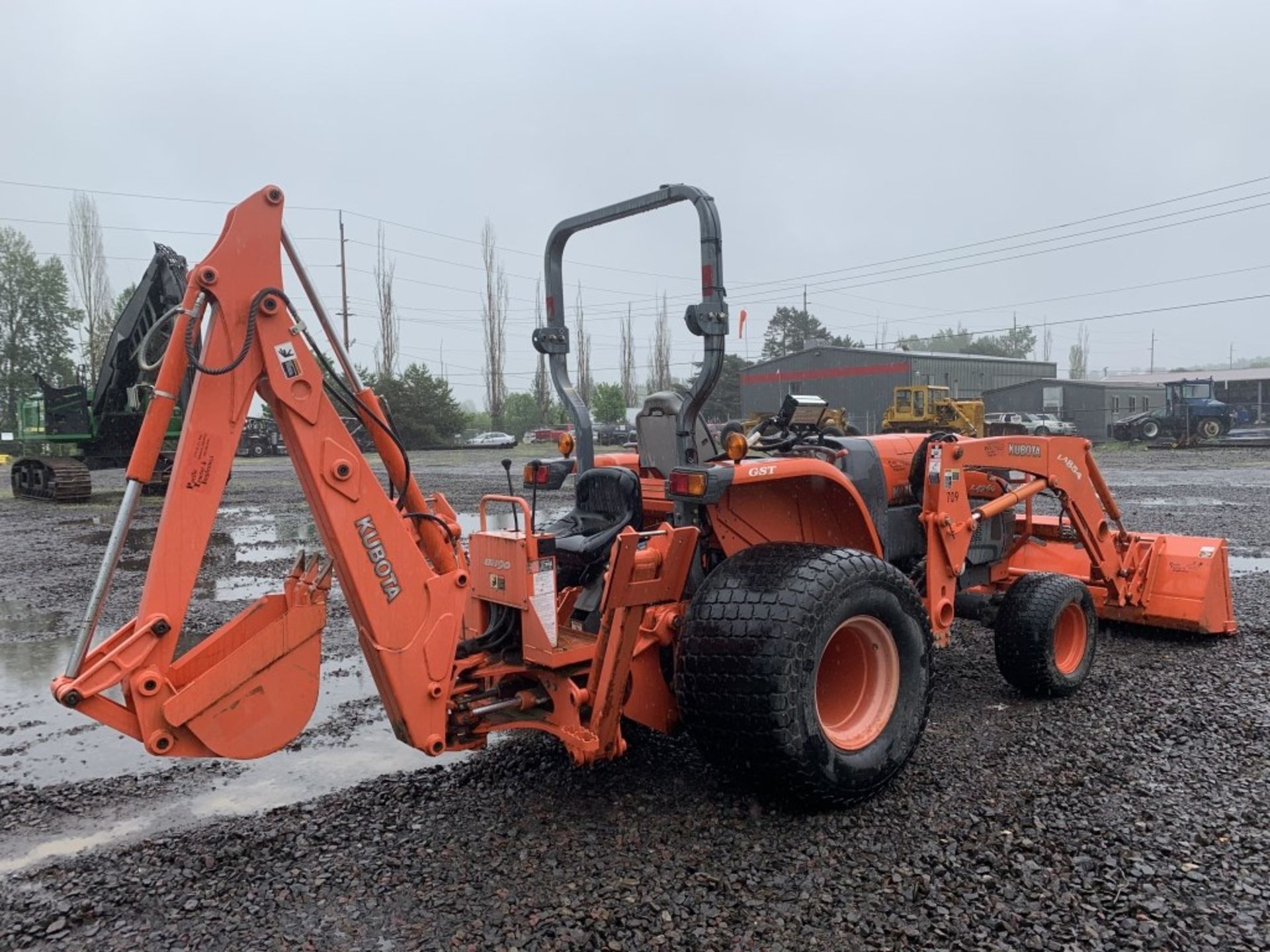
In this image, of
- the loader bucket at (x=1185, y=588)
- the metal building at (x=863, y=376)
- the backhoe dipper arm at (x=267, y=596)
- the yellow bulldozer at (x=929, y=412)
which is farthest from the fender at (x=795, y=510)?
the metal building at (x=863, y=376)

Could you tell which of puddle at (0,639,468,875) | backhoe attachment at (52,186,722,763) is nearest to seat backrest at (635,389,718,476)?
backhoe attachment at (52,186,722,763)

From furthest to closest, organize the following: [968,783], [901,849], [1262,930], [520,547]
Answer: [968,783], [520,547], [901,849], [1262,930]

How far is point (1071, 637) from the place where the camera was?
18.0 ft

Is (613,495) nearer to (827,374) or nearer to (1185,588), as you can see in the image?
(1185,588)

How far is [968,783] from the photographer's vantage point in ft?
13.2

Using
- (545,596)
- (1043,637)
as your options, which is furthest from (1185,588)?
(545,596)

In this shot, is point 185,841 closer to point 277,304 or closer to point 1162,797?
point 277,304

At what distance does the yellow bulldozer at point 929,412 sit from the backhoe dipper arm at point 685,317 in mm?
27923

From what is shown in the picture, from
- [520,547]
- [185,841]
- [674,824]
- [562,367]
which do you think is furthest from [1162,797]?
[185,841]

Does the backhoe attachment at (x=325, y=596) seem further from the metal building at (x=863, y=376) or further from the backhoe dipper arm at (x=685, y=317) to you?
the metal building at (x=863, y=376)

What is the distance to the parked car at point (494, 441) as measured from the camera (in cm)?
4728

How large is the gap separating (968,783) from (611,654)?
1658mm

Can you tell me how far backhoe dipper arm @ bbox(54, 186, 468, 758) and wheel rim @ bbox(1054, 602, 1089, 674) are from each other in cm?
358

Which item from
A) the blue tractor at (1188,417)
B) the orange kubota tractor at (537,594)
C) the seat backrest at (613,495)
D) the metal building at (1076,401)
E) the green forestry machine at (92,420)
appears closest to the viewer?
the orange kubota tractor at (537,594)
